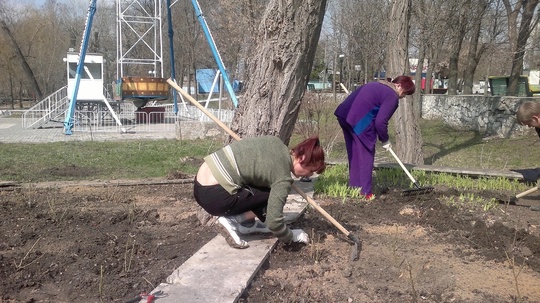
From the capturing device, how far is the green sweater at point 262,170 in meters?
3.20

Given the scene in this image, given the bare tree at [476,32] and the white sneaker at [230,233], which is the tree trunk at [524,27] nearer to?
the bare tree at [476,32]

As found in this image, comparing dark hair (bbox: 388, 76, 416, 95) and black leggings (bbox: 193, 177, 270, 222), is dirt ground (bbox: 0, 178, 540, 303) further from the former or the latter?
dark hair (bbox: 388, 76, 416, 95)

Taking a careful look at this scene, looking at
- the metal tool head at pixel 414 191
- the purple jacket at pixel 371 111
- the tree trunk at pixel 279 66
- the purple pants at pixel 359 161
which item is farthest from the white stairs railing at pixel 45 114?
the metal tool head at pixel 414 191

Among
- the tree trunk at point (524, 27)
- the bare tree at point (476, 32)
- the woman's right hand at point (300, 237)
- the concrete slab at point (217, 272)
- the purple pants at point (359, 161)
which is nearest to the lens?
the concrete slab at point (217, 272)

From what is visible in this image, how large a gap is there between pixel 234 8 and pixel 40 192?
47.2 ft

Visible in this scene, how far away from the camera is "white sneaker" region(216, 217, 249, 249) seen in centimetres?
346

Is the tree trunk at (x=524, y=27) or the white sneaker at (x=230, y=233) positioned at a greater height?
the tree trunk at (x=524, y=27)

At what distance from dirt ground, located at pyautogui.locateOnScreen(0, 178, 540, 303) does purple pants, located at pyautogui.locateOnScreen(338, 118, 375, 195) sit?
27 cm

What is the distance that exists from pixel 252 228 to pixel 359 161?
1927 mm

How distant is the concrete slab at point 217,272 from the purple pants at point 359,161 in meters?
1.82

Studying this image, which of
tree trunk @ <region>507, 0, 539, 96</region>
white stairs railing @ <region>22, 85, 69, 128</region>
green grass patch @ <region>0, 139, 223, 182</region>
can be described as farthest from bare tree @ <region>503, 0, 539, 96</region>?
white stairs railing @ <region>22, 85, 69, 128</region>

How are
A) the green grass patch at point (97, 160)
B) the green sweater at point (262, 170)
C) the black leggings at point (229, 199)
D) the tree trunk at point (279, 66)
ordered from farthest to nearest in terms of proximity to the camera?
the green grass patch at point (97, 160)
the tree trunk at point (279, 66)
the black leggings at point (229, 199)
the green sweater at point (262, 170)

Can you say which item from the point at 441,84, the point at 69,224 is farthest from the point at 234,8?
the point at 441,84

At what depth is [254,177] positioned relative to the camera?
10.9ft
